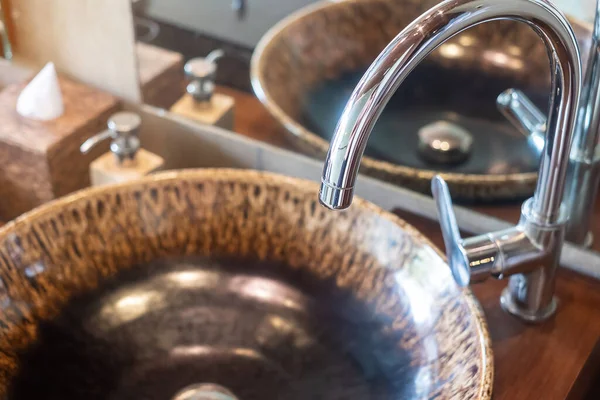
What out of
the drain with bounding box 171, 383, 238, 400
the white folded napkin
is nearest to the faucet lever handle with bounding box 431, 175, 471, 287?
the drain with bounding box 171, 383, 238, 400

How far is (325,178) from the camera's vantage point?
0.53 meters

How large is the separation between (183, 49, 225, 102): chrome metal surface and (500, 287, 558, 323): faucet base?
0.49 metres

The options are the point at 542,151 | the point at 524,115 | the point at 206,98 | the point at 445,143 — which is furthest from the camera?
the point at 206,98

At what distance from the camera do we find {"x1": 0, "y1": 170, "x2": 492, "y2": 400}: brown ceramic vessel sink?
738 millimetres

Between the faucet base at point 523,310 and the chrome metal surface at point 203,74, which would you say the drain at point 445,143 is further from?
the chrome metal surface at point 203,74

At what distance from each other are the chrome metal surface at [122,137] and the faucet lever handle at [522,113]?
1.50 ft

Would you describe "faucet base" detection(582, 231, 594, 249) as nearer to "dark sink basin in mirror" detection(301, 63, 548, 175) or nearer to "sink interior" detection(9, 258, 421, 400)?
"dark sink basin in mirror" detection(301, 63, 548, 175)

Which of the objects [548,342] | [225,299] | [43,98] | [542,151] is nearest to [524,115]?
[542,151]

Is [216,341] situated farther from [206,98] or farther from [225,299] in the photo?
[206,98]

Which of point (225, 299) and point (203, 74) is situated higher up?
point (203, 74)

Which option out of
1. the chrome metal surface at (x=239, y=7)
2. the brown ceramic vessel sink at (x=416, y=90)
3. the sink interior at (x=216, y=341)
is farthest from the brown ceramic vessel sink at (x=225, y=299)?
the chrome metal surface at (x=239, y=7)

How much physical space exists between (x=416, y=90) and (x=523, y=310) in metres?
0.32

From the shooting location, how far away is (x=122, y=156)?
913 mm

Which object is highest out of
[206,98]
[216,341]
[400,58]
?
[400,58]
